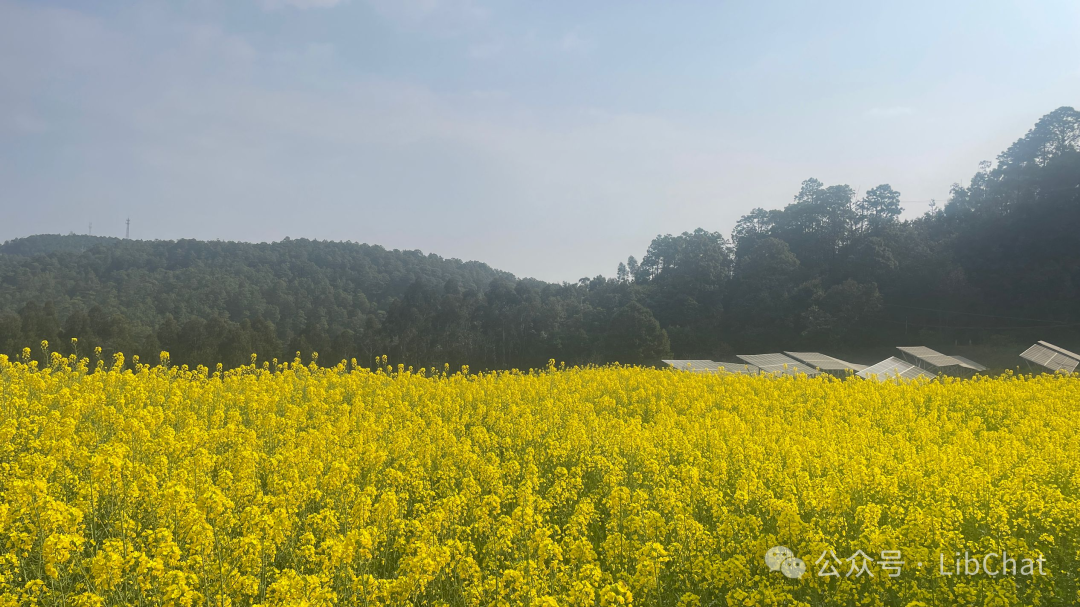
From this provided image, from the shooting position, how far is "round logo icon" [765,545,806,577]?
509cm

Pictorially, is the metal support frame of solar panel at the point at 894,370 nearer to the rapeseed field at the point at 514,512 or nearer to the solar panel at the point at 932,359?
the solar panel at the point at 932,359

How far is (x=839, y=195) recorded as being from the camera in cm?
5188

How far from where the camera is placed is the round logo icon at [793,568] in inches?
198

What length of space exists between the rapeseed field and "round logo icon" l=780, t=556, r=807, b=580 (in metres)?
0.02

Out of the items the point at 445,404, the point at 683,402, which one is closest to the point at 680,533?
the point at 445,404

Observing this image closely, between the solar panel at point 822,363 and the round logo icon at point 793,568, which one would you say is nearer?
the round logo icon at point 793,568

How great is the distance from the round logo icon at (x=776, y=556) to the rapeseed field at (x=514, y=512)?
0.04m

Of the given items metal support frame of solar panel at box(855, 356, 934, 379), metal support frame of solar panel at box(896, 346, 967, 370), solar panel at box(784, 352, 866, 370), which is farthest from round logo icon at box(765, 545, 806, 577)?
A: metal support frame of solar panel at box(896, 346, 967, 370)

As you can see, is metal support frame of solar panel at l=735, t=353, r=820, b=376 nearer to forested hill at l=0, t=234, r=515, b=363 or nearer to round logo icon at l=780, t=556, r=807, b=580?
round logo icon at l=780, t=556, r=807, b=580

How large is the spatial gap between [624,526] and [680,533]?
0.47m

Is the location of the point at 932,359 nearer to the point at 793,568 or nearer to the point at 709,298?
the point at 709,298

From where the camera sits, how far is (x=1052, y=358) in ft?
80.9

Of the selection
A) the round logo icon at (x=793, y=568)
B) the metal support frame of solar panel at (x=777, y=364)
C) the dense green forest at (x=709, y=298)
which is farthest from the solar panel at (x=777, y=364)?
the round logo icon at (x=793, y=568)

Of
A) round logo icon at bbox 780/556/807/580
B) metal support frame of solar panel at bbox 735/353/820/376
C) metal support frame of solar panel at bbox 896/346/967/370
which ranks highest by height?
metal support frame of solar panel at bbox 896/346/967/370
